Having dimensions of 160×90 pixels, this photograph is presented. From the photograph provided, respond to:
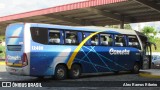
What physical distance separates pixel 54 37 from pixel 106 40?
3.75 m

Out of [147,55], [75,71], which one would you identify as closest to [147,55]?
[147,55]

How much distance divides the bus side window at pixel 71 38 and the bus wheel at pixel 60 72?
1257 millimetres

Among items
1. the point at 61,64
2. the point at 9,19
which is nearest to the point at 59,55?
the point at 61,64

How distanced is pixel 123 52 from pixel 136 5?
344 inches

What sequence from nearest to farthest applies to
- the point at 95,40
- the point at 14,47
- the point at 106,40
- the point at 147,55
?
the point at 14,47
the point at 95,40
the point at 106,40
the point at 147,55

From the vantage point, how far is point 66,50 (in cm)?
1658

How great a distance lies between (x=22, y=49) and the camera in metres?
15.1

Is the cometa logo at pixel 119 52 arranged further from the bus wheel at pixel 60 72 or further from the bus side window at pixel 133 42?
the bus wheel at pixel 60 72

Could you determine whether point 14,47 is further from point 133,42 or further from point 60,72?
point 133,42

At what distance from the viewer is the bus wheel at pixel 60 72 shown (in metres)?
16.3

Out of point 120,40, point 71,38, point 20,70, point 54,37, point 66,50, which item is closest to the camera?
point 20,70

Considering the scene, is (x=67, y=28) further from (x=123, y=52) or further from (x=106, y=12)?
(x=106, y=12)

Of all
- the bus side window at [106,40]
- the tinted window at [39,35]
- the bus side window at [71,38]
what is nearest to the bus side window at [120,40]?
the bus side window at [106,40]

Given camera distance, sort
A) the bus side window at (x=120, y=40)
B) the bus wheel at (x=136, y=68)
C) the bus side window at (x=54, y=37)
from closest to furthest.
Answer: the bus side window at (x=54, y=37) < the bus side window at (x=120, y=40) < the bus wheel at (x=136, y=68)
